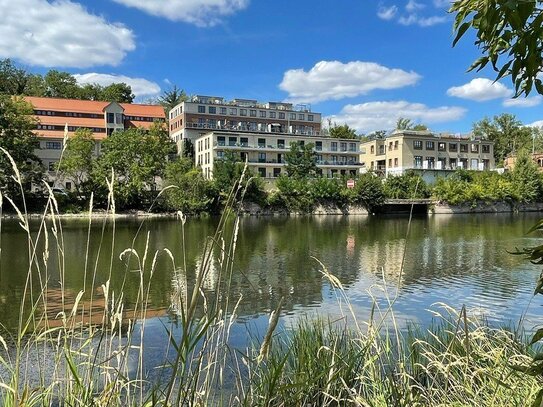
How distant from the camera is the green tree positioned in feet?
172

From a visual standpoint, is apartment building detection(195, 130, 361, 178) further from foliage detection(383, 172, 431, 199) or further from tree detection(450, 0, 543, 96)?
tree detection(450, 0, 543, 96)

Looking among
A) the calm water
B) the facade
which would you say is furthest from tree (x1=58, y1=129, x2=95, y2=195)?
the facade

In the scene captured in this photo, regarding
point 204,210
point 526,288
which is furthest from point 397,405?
point 204,210

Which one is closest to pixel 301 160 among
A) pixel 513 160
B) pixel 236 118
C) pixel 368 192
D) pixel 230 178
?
pixel 368 192

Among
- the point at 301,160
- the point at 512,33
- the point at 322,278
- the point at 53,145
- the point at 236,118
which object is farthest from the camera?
the point at 236,118

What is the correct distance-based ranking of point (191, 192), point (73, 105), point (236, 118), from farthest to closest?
point (236, 118) → point (73, 105) → point (191, 192)

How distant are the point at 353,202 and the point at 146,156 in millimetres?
27168

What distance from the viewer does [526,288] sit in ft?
49.1

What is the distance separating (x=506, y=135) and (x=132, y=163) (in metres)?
72.6

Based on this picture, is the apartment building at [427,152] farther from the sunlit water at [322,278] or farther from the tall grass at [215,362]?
the tall grass at [215,362]

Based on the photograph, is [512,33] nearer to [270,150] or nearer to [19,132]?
[19,132]

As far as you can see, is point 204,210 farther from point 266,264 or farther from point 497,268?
point 497,268

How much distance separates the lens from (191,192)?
179 feet

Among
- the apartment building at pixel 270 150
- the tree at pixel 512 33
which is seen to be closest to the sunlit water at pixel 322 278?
the tree at pixel 512 33
